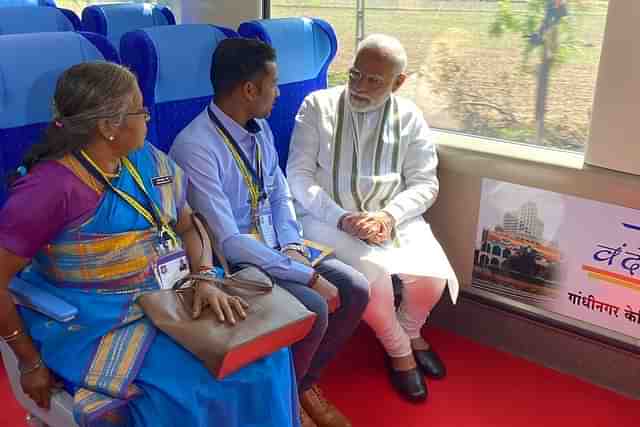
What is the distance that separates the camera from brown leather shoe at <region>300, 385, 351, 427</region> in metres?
2.30

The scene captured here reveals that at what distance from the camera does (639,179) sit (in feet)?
7.66

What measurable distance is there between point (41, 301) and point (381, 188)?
1.46 metres

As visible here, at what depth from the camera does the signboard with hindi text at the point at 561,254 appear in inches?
95.5

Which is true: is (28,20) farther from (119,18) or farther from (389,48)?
(389,48)

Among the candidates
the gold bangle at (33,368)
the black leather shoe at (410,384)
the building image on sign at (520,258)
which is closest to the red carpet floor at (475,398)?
the black leather shoe at (410,384)

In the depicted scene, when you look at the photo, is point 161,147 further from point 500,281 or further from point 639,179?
point 639,179

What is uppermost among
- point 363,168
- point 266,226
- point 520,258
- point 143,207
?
point 143,207

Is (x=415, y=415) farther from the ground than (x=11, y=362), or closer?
closer

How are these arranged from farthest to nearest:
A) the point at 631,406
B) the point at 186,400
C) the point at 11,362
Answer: the point at 631,406 → the point at 11,362 → the point at 186,400

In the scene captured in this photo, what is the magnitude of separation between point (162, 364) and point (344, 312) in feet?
2.78

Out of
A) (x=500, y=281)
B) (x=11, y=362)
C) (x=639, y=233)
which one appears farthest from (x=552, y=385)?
(x=11, y=362)

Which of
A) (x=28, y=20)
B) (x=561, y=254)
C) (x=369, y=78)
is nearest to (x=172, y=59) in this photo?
(x=369, y=78)

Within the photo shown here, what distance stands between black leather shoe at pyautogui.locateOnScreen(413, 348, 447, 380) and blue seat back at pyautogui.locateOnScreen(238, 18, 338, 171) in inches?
40.6

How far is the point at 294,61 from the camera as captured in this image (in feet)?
9.13
